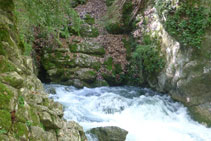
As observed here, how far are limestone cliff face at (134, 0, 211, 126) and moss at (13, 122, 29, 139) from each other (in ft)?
19.8

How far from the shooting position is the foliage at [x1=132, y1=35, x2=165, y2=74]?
900 centimetres

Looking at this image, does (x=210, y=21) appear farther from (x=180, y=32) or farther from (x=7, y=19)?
(x=7, y=19)

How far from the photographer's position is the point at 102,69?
11.3 metres

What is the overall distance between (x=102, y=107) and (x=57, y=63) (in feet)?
14.7

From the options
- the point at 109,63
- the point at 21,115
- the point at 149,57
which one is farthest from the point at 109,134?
the point at 109,63

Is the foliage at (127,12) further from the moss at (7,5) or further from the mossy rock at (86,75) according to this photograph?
the moss at (7,5)

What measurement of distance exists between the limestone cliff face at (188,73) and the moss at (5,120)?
20.7ft

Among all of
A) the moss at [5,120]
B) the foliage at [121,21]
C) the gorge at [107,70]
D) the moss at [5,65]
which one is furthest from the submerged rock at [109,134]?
the foliage at [121,21]

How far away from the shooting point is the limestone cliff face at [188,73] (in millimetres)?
6684

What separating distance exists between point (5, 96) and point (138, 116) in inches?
215

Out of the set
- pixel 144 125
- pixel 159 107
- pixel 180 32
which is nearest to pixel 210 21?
pixel 180 32

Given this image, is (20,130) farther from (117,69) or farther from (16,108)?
(117,69)

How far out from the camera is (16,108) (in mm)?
2631

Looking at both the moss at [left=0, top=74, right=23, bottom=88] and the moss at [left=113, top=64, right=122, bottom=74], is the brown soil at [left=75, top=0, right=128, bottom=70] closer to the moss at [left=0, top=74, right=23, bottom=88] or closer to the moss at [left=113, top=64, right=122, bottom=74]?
the moss at [left=113, top=64, right=122, bottom=74]
